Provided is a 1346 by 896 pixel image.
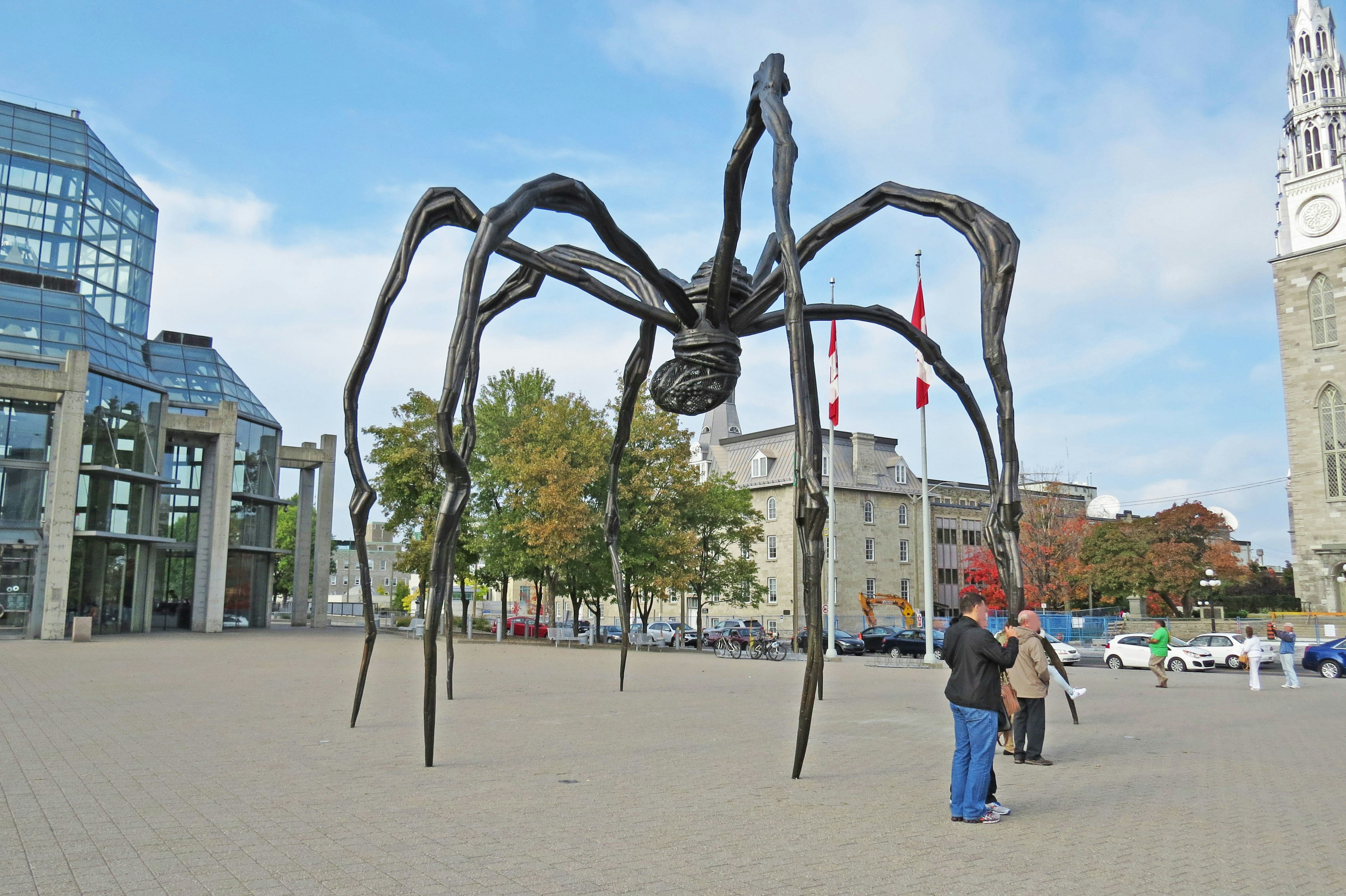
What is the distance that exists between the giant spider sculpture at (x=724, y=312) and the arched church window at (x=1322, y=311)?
5046 cm

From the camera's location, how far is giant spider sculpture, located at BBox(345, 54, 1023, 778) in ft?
18.9

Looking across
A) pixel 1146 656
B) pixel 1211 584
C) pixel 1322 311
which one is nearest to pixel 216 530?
pixel 1146 656

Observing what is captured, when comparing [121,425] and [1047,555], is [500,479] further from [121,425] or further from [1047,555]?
[1047,555]

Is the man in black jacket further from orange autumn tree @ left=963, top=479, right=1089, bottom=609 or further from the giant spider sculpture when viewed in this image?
orange autumn tree @ left=963, top=479, right=1089, bottom=609

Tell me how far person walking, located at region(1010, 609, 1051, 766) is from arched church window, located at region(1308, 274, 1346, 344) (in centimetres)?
4880

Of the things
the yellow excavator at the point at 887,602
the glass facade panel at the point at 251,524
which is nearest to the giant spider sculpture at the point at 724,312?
the glass facade panel at the point at 251,524

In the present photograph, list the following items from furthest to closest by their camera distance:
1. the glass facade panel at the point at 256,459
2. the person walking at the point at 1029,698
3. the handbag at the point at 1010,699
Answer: the glass facade panel at the point at 256,459, the person walking at the point at 1029,698, the handbag at the point at 1010,699

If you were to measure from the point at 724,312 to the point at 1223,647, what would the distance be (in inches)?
1017

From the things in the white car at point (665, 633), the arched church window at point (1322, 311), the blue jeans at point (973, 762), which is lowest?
the white car at point (665, 633)

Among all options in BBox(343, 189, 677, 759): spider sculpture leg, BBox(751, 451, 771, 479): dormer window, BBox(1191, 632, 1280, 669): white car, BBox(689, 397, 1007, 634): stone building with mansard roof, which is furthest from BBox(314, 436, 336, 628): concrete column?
BBox(343, 189, 677, 759): spider sculpture leg

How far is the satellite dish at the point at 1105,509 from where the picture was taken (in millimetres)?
72062

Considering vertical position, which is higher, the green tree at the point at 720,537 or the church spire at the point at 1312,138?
the church spire at the point at 1312,138

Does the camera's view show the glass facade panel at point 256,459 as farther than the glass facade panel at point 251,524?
Yes

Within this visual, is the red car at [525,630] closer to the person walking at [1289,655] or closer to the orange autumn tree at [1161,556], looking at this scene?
the person walking at [1289,655]
